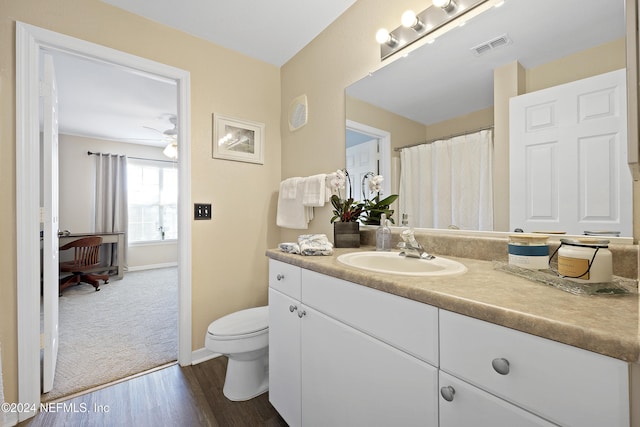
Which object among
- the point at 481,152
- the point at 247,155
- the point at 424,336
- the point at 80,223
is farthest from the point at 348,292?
the point at 80,223

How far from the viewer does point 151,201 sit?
5.09 metres

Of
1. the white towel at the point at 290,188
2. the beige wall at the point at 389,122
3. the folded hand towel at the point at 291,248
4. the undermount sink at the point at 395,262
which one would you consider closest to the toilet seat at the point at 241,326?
the folded hand towel at the point at 291,248

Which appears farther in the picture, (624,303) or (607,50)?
(607,50)

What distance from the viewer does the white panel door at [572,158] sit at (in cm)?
81

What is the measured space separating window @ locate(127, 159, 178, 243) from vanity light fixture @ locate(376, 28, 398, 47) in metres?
4.69

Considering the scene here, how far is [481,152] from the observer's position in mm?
1133

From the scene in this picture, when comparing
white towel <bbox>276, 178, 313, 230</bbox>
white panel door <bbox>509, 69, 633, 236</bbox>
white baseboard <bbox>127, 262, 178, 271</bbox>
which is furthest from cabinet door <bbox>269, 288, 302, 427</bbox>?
white baseboard <bbox>127, 262, 178, 271</bbox>

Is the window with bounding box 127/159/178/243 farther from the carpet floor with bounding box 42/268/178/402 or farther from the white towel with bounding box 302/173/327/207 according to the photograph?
the white towel with bounding box 302/173/327/207

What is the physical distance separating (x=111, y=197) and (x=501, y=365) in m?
5.63

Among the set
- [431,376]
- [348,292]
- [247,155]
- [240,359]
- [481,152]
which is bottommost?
[240,359]

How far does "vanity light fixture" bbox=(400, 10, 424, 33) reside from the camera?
4.22ft

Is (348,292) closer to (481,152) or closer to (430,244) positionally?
(430,244)

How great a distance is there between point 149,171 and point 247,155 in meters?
3.92

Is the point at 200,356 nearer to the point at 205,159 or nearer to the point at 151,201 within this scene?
the point at 205,159
